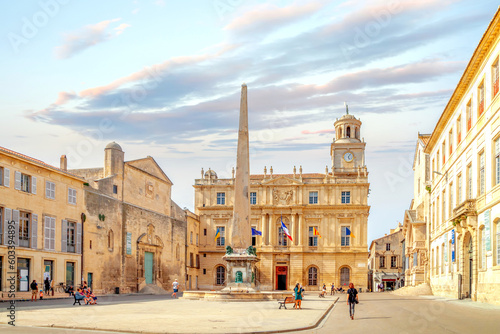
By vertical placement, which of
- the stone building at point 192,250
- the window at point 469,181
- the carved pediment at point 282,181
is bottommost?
the stone building at point 192,250

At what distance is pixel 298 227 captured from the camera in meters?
69.8

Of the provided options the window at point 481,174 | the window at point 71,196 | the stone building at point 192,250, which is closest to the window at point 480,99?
the window at point 481,174

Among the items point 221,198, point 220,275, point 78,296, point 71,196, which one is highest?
point 221,198

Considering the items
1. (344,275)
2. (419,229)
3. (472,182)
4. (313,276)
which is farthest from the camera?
(313,276)

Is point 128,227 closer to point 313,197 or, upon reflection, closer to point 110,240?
point 110,240

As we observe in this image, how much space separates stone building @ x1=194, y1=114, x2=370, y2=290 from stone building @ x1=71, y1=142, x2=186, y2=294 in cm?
1187

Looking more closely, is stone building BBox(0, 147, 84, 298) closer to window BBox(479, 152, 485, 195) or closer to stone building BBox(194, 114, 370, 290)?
window BBox(479, 152, 485, 195)

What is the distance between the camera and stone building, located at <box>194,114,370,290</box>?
226ft

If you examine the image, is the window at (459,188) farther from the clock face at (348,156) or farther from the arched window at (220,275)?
the clock face at (348,156)

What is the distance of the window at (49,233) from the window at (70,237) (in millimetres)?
1909

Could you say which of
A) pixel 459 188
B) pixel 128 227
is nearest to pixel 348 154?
pixel 128 227

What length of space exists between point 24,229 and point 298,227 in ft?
130

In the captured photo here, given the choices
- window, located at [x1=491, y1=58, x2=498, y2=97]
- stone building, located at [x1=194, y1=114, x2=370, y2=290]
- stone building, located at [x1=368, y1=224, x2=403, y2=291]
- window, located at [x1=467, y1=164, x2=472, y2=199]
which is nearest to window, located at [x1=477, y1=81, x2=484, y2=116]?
window, located at [x1=491, y1=58, x2=498, y2=97]

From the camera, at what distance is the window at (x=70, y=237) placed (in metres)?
39.8
